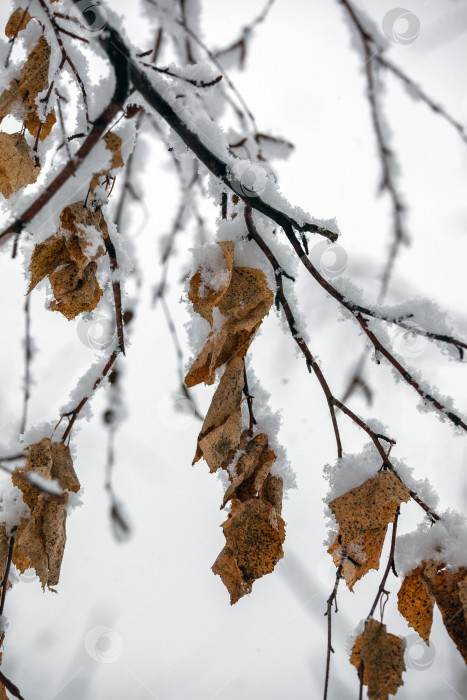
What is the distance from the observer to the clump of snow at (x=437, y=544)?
2.30 feet

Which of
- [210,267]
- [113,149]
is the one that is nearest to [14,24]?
[113,149]

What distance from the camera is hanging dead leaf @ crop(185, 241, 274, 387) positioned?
638mm

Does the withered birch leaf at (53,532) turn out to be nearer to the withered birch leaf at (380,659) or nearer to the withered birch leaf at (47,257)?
the withered birch leaf at (47,257)

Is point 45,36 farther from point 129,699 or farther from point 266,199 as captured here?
point 129,699

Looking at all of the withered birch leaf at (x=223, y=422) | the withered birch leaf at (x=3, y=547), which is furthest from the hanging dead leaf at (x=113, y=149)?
the withered birch leaf at (x=3, y=547)

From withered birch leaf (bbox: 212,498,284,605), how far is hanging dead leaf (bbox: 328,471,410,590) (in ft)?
0.31

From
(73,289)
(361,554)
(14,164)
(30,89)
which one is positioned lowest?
(361,554)

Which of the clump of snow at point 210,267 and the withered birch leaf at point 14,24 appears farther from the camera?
the withered birch leaf at point 14,24

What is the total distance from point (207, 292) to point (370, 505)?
0.38m

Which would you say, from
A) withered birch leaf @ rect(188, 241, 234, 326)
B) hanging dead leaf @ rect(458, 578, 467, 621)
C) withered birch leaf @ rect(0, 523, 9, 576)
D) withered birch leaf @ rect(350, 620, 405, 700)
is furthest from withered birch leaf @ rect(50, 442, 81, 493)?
hanging dead leaf @ rect(458, 578, 467, 621)

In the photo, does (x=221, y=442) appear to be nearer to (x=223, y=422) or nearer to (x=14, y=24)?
(x=223, y=422)

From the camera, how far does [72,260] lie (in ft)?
2.39

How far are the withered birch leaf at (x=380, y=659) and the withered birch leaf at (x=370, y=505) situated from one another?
0.43ft

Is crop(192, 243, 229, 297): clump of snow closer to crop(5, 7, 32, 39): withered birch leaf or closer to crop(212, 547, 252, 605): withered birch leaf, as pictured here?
crop(212, 547, 252, 605): withered birch leaf
